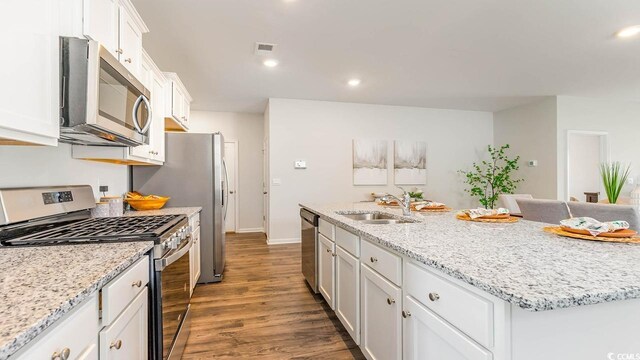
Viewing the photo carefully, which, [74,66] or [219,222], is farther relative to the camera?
[219,222]

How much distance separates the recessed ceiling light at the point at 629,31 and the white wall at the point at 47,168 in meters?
4.69

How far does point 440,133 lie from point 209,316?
522 cm

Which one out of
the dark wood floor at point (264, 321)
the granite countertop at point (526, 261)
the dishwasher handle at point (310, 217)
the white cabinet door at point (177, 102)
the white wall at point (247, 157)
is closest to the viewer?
the granite countertop at point (526, 261)

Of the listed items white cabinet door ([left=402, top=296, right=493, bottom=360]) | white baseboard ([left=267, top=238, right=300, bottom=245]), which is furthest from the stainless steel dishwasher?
white baseboard ([left=267, top=238, right=300, bottom=245])

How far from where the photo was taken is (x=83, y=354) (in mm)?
805

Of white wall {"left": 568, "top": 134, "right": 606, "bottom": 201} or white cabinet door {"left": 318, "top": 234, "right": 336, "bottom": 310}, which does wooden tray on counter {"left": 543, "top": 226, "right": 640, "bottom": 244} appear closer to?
white cabinet door {"left": 318, "top": 234, "right": 336, "bottom": 310}

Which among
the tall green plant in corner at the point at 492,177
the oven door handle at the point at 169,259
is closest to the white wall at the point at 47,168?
the oven door handle at the point at 169,259

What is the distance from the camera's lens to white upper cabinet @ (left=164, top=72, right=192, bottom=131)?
10.5ft

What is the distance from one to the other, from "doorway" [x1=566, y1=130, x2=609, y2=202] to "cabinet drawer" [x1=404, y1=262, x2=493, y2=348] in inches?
238

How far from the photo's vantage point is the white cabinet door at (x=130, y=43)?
178cm

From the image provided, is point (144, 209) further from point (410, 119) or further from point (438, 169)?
point (438, 169)

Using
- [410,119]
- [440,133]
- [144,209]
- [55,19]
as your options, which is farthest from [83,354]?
[440,133]

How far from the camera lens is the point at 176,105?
134 inches

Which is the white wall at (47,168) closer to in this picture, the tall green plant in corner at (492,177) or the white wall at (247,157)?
the white wall at (247,157)
